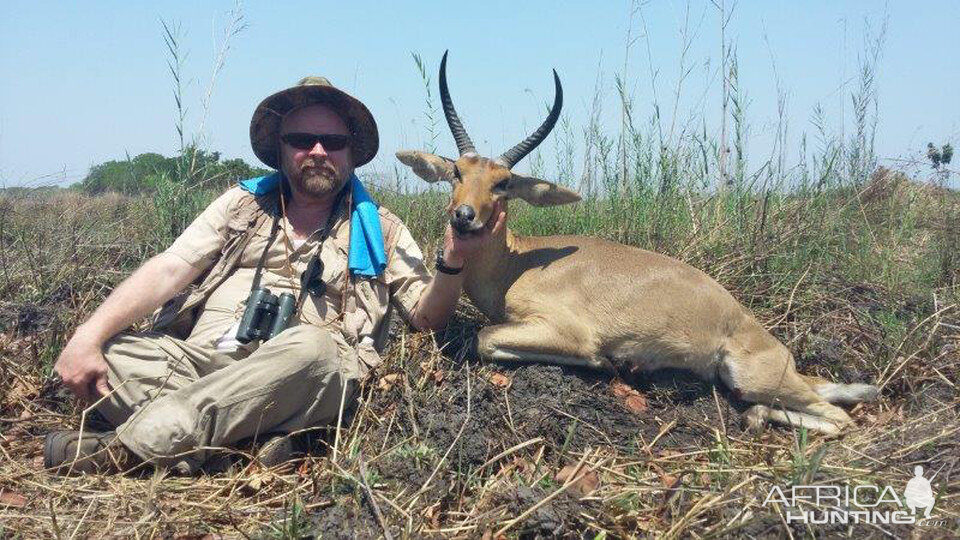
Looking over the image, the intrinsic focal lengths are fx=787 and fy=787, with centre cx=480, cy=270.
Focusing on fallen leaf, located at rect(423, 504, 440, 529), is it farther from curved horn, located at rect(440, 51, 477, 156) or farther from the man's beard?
curved horn, located at rect(440, 51, 477, 156)

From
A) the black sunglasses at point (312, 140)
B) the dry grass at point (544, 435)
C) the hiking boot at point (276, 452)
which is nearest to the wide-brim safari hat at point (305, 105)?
the black sunglasses at point (312, 140)

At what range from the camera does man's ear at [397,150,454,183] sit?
5863 mm

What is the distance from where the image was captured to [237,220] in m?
4.90

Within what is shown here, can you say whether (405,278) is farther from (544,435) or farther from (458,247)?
(544,435)

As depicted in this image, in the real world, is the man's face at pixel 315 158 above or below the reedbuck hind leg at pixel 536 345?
above

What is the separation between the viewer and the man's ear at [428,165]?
5.86m

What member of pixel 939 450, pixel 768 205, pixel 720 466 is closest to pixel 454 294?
pixel 720 466

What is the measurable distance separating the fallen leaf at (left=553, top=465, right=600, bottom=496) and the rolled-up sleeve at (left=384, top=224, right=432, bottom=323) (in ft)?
5.44

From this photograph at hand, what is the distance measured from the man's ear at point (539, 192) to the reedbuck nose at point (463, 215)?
35.8 inches

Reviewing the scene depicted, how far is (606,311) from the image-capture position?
5.41 m

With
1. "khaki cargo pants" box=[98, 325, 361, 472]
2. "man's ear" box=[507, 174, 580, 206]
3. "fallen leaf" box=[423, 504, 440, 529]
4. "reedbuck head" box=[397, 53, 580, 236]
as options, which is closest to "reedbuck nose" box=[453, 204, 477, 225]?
"reedbuck head" box=[397, 53, 580, 236]

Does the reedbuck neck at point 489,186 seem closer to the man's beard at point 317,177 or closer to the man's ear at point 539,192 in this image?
the man's ear at point 539,192

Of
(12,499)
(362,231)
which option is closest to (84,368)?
(12,499)

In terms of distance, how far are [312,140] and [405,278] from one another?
105 centimetres
